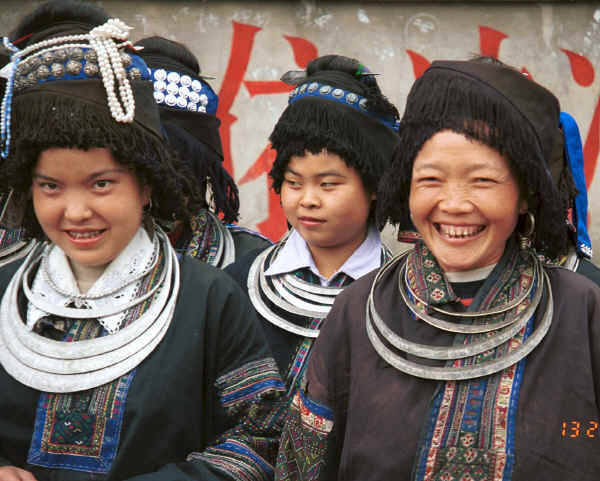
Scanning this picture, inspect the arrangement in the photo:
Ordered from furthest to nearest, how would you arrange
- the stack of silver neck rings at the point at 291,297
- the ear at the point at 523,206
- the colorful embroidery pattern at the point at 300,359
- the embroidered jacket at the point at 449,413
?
the stack of silver neck rings at the point at 291,297, the colorful embroidery pattern at the point at 300,359, the ear at the point at 523,206, the embroidered jacket at the point at 449,413

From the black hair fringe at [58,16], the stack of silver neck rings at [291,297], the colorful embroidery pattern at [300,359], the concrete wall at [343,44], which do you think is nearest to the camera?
the black hair fringe at [58,16]

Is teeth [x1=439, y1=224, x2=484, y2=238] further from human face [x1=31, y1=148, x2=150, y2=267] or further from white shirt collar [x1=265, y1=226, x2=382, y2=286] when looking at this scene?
white shirt collar [x1=265, y1=226, x2=382, y2=286]

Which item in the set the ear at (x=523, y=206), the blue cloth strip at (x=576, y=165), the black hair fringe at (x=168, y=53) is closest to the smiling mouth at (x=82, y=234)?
the ear at (x=523, y=206)

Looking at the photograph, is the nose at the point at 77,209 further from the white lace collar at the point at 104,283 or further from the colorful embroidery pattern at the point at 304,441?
the colorful embroidery pattern at the point at 304,441

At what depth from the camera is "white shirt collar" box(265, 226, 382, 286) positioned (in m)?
3.19

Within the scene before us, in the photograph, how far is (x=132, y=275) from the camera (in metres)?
2.35

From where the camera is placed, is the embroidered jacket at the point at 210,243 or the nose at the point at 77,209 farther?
the embroidered jacket at the point at 210,243

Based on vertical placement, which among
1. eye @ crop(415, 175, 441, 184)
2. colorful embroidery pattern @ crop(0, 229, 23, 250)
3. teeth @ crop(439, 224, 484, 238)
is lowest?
colorful embroidery pattern @ crop(0, 229, 23, 250)

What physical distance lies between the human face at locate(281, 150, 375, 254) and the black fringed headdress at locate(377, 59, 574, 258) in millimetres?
908

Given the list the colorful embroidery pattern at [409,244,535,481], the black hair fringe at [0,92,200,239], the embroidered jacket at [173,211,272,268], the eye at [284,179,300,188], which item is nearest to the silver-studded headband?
the embroidered jacket at [173,211,272,268]

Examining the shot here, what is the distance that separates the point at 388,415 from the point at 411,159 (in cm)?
70

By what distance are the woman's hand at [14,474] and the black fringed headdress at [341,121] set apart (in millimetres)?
1593

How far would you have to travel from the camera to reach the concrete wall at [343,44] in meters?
5.09

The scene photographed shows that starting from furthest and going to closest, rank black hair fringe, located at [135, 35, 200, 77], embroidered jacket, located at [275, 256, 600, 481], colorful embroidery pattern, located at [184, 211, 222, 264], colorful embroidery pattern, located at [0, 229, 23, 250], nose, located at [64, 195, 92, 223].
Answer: black hair fringe, located at [135, 35, 200, 77] → colorful embroidery pattern, located at [184, 211, 222, 264] → colorful embroidery pattern, located at [0, 229, 23, 250] → nose, located at [64, 195, 92, 223] → embroidered jacket, located at [275, 256, 600, 481]
